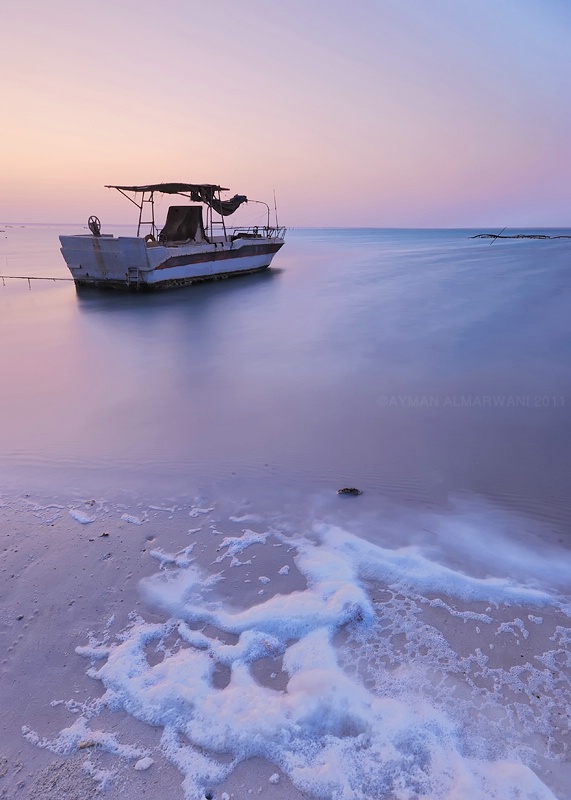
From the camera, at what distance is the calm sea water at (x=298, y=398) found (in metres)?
4.95

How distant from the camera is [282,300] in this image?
19.2 m

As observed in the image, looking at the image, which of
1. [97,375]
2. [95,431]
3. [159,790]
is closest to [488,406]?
[95,431]

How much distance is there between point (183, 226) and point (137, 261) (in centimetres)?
417

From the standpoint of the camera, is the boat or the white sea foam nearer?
the white sea foam

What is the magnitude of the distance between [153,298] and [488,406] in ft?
48.5

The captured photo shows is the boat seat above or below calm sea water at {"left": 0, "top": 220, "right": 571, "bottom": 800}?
above

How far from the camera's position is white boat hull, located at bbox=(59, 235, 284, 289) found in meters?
18.2

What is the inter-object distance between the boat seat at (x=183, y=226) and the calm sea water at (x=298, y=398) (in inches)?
236

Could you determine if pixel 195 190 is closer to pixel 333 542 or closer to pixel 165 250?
pixel 165 250

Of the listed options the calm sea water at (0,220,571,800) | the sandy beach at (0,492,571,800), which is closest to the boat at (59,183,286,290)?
the calm sea water at (0,220,571,800)

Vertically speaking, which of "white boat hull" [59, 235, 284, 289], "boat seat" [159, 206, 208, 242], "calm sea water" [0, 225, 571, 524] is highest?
"boat seat" [159, 206, 208, 242]

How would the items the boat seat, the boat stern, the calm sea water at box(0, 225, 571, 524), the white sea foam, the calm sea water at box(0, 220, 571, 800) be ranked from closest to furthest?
the white sea foam
the calm sea water at box(0, 220, 571, 800)
the calm sea water at box(0, 225, 571, 524)
the boat stern
the boat seat

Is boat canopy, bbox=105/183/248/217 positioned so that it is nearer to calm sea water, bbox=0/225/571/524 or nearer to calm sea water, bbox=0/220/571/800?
calm sea water, bbox=0/225/571/524

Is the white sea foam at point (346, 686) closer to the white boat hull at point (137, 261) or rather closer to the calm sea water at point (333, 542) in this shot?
the calm sea water at point (333, 542)
